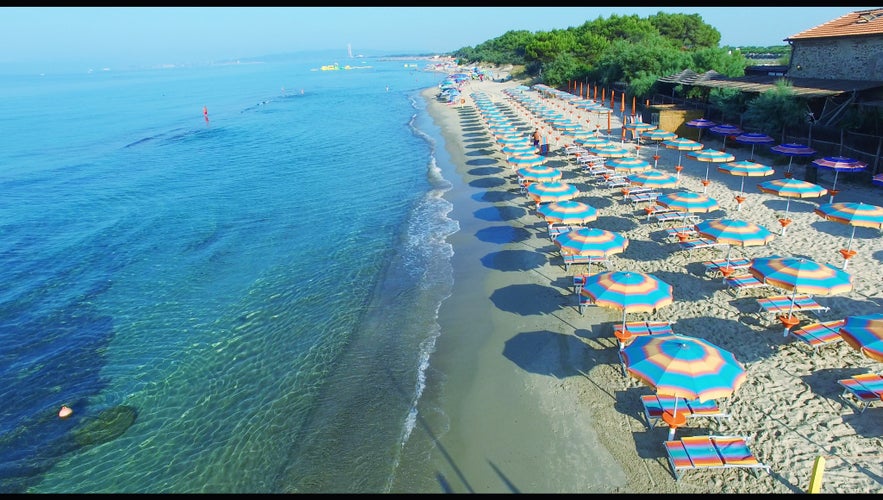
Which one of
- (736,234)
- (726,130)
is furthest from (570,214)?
(726,130)

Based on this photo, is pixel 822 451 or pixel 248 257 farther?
pixel 248 257

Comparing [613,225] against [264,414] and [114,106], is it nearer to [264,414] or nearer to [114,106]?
[264,414]

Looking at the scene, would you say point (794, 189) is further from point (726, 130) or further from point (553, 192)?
point (726, 130)

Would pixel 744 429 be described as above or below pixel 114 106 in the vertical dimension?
below

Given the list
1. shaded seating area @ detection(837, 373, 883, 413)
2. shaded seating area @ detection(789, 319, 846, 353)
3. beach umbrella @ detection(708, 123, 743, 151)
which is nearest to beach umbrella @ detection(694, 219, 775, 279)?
shaded seating area @ detection(789, 319, 846, 353)

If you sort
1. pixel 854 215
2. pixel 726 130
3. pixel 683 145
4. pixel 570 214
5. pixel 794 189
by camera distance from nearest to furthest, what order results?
pixel 854 215 → pixel 570 214 → pixel 794 189 → pixel 683 145 → pixel 726 130

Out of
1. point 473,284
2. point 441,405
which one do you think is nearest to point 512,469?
point 441,405

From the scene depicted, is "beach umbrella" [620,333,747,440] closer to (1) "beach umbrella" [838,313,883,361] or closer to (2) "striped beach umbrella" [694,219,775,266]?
(1) "beach umbrella" [838,313,883,361]
